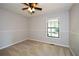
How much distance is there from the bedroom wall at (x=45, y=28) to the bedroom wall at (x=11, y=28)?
96mm

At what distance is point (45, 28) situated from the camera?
1.10 metres

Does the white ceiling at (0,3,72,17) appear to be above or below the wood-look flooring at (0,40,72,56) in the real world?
above

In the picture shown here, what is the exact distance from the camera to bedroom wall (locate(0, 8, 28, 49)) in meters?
1.04

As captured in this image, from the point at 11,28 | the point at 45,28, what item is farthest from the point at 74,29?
the point at 11,28

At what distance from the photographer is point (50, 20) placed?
1.08m

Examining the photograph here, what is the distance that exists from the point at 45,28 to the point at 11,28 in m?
0.44

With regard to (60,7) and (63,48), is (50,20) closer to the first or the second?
(60,7)

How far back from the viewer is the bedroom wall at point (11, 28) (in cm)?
104

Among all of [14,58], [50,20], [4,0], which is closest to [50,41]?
[50,20]

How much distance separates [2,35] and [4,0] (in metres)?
0.43

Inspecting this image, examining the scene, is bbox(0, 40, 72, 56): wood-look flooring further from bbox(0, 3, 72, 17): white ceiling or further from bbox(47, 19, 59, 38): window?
bbox(0, 3, 72, 17): white ceiling

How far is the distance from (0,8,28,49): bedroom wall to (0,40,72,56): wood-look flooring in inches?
2.9

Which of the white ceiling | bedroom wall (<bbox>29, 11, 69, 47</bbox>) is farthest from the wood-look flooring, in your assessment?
the white ceiling

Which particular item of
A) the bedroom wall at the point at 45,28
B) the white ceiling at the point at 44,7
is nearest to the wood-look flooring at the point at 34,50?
the bedroom wall at the point at 45,28
